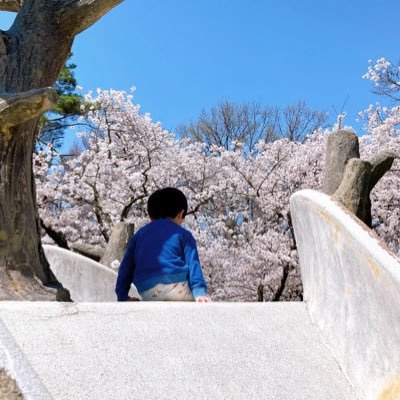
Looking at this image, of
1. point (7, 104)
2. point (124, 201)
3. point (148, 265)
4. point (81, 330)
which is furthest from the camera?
point (124, 201)

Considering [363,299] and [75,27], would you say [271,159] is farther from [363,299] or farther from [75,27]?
[363,299]

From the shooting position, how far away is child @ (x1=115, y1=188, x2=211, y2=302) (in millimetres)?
3146

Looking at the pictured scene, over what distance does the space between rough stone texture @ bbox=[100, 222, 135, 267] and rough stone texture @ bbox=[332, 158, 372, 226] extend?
18.4 ft

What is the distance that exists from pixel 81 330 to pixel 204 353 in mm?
557

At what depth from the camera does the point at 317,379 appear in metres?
2.44

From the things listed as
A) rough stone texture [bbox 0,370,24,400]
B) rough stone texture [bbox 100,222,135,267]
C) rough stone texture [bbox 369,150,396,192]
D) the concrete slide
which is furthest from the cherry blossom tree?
rough stone texture [bbox 0,370,24,400]

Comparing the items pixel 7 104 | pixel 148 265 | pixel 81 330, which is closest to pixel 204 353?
pixel 81 330

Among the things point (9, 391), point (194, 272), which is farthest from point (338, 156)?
point (9, 391)

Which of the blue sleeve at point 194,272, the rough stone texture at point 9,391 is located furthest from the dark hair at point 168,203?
the rough stone texture at point 9,391

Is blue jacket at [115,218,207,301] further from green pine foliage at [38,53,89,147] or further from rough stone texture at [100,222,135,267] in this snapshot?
green pine foliage at [38,53,89,147]

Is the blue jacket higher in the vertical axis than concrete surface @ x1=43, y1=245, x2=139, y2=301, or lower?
higher

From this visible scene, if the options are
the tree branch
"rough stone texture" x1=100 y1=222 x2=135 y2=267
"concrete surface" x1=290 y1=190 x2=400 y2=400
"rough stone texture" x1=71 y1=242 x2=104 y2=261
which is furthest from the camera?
"rough stone texture" x1=71 y1=242 x2=104 y2=261

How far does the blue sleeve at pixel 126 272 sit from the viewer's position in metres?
3.41

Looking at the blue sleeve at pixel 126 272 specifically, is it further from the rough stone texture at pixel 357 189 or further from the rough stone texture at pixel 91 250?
the rough stone texture at pixel 91 250
